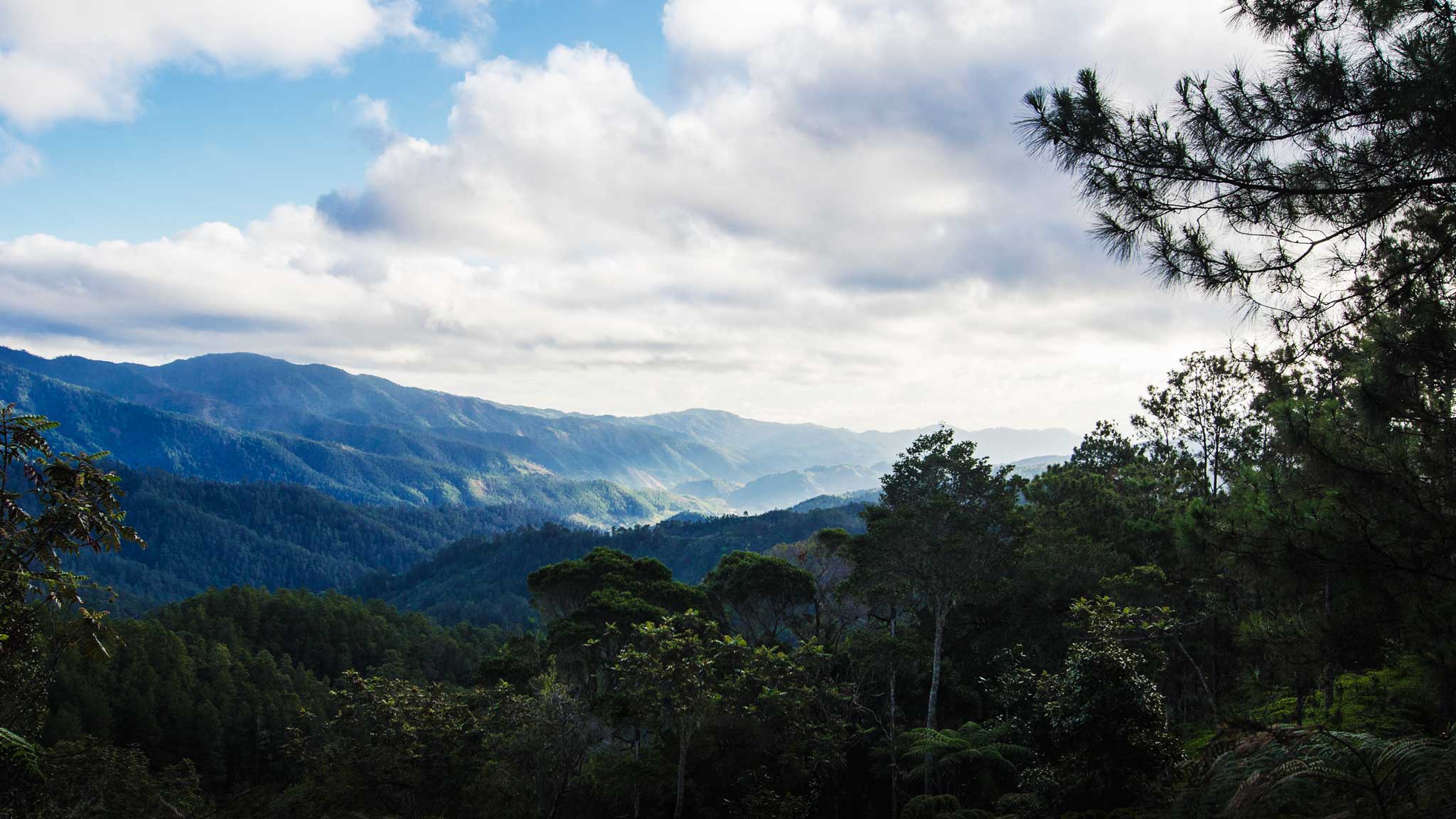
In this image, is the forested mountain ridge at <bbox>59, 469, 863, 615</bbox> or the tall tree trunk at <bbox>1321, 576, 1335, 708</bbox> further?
the forested mountain ridge at <bbox>59, 469, 863, 615</bbox>

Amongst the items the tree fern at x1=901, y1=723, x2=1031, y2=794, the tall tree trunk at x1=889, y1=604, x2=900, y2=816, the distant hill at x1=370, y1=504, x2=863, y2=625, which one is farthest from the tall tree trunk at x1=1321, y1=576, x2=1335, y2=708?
the distant hill at x1=370, y1=504, x2=863, y2=625

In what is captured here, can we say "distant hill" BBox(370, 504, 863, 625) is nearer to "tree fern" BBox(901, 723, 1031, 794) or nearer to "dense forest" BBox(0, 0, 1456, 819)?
"dense forest" BBox(0, 0, 1456, 819)

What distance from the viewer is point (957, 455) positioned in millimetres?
21188

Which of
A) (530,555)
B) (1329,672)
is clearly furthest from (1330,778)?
(530,555)

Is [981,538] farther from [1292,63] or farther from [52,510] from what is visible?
[52,510]

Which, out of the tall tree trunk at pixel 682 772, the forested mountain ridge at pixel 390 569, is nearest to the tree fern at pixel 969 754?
the tall tree trunk at pixel 682 772

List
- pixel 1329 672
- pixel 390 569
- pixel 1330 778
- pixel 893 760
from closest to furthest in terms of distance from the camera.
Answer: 1. pixel 1330 778
2. pixel 1329 672
3. pixel 893 760
4. pixel 390 569

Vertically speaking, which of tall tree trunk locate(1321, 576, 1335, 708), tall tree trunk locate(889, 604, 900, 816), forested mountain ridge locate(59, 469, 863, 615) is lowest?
forested mountain ridge locate(59, 469, 863, 615)

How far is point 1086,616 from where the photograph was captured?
649 inches

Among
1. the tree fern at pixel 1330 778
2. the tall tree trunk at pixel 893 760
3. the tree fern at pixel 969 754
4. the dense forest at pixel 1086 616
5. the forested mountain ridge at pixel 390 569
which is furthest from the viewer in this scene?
the forested mountain ridge at pixel 390 569

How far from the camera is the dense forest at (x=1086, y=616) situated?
19.0 feet

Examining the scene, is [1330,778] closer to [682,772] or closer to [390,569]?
[682,772]

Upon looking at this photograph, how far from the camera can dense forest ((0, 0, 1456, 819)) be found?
Result: 5777 millimetres

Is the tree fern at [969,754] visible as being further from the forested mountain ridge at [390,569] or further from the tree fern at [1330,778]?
the forested mountain ridge at [390,569]
